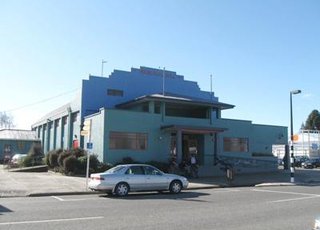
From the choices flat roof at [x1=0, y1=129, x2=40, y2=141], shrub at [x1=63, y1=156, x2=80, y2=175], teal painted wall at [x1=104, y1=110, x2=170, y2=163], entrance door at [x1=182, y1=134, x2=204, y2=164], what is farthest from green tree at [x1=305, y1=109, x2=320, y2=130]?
shrub at [x1=63, y1=156, x2=80, y2=175]

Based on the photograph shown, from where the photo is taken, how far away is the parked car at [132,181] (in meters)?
19.1

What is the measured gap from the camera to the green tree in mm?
101838

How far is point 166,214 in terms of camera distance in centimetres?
1294

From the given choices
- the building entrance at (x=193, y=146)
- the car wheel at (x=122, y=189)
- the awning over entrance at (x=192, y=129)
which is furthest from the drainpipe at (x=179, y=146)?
the car wheel at (x=122, y=189)

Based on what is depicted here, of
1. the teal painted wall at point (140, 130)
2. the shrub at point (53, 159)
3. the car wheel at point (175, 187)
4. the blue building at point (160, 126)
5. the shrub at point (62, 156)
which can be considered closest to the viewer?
the car wheel at point (175, 187)

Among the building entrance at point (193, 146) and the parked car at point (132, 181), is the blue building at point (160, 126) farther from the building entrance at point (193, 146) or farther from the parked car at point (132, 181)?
the parked car at point (132, 181)

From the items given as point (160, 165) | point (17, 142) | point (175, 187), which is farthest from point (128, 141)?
point (17, 142)

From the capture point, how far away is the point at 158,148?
1375 inches

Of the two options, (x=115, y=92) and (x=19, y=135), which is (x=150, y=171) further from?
(x=19, y=135)

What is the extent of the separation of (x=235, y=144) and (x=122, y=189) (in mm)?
21680

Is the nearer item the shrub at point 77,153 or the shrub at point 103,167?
the shrub at point 103,167

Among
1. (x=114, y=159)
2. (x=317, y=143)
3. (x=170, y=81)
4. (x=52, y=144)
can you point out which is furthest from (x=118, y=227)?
(x=317, y=143)

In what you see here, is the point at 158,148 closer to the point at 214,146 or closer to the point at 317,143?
the point at 214,146

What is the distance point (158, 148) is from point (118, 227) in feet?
80.0
